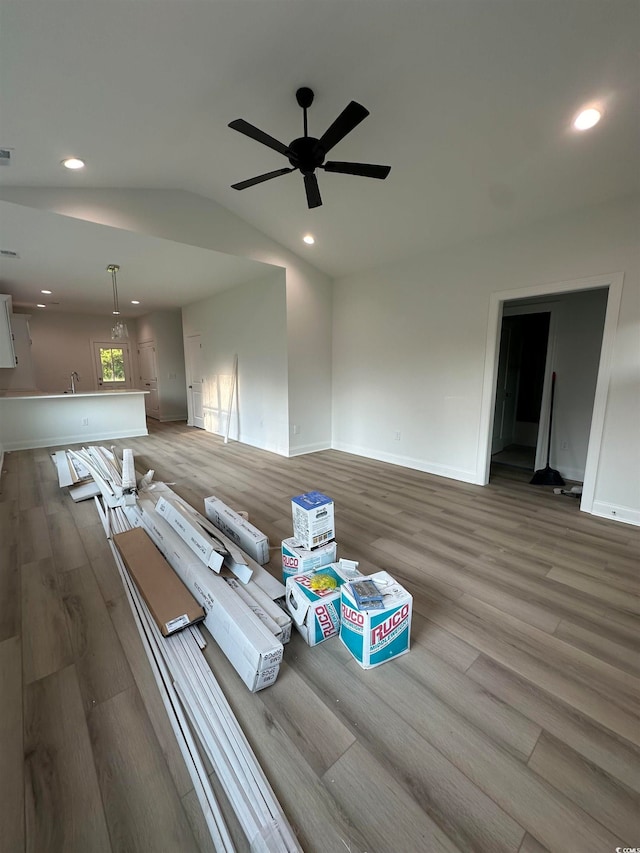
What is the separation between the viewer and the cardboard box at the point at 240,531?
90.2 inches

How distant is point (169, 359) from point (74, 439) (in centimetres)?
334

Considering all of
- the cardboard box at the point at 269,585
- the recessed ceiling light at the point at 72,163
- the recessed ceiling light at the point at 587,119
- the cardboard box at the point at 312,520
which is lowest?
the cardboard box at the point at 269,585

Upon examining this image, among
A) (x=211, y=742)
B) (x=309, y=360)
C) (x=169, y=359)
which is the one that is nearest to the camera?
(x=211, y=742)

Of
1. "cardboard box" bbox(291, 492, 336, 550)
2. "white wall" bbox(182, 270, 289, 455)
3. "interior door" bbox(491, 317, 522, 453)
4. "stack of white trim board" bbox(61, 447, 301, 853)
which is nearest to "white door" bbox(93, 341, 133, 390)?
"white wall" bbox(182, 270, 289, 455)

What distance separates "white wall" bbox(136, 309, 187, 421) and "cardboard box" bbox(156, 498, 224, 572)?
21.4ft

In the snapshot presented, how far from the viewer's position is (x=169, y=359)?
852 centimetres

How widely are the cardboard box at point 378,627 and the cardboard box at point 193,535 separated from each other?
2.58 feet

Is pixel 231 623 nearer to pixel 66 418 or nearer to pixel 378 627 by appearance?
pixel 378 627

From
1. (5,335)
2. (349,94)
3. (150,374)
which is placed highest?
(349,94)

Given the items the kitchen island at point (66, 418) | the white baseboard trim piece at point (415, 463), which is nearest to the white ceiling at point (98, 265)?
the kitchen island at point (66, 418)

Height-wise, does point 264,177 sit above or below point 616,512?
above

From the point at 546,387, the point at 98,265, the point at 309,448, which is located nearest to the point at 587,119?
the point at 546,387

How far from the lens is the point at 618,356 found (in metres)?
2.99

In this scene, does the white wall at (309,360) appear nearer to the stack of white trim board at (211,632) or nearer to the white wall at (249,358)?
the white wall at (249,358)
